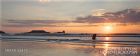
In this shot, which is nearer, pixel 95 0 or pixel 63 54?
pixel 63 54

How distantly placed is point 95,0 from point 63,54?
79 cm

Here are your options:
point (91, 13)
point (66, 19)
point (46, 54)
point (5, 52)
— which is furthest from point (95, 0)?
point (5, 52)

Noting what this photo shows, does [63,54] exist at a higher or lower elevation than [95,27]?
lower

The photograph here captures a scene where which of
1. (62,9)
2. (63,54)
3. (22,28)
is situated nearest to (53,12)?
(62,9)

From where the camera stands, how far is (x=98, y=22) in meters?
4.53

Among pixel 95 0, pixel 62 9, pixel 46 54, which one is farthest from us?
pixel 62 9

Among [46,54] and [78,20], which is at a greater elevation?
[78,20]

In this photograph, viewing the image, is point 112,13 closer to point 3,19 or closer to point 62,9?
point 62,9

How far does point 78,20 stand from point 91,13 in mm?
213

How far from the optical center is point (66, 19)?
4.57m

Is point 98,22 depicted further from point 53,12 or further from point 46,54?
point 46,54

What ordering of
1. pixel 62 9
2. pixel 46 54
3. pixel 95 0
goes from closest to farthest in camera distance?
pixel 46 54 → pixel 95 0 → pixel 62 9

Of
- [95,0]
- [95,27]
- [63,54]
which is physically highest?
[95,0]

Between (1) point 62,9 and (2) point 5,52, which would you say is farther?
(1) point 62,9
